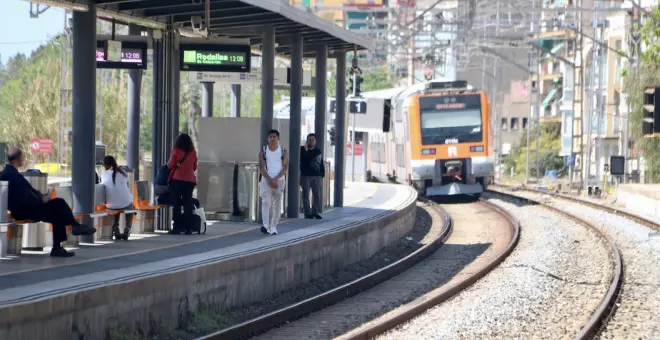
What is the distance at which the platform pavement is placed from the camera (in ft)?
36.2

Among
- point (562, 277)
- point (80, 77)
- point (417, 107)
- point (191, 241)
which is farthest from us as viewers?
point (417, 107)

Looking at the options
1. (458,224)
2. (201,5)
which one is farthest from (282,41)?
(458,224)

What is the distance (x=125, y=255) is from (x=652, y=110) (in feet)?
46.8

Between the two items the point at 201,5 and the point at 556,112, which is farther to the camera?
the point at 556,112

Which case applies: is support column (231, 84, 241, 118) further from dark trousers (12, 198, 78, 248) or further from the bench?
dark trousers (12, 198, 78, 248)

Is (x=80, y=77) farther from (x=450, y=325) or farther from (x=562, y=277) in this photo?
(x=562, y=277)

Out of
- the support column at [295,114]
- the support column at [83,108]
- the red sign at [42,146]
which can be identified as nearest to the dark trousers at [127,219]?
the support column at [83,108]

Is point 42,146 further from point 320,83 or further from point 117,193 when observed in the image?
point 117,193

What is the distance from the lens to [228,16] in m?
18.3

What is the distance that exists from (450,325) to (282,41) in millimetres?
9960

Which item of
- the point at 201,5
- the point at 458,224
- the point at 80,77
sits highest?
the point at 201,5

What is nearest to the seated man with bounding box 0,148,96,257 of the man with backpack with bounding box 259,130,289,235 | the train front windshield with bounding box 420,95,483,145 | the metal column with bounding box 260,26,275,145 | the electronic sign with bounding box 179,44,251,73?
the man with backpack with bounding box 259,130,289,235

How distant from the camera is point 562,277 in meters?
17.9

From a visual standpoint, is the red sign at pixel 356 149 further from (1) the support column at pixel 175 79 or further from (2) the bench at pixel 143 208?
(2) the bench at pixel 143 208
